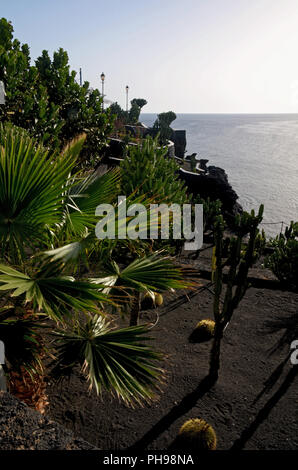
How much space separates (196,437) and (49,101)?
15.4 meters

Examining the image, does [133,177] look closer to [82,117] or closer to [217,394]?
[217,394]

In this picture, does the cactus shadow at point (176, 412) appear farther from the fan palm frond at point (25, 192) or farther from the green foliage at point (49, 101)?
the green foliage at point (49, 101)

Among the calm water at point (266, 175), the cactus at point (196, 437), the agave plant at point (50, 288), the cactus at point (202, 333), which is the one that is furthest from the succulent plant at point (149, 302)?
the calm water at point (266, 175)

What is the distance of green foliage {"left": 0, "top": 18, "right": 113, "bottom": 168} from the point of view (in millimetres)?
12586

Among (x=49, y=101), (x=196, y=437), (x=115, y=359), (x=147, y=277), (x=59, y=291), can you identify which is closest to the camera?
(x=59, y=291)

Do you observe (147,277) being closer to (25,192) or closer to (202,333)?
(25,192)

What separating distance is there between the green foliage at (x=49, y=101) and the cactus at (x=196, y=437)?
30.2ft

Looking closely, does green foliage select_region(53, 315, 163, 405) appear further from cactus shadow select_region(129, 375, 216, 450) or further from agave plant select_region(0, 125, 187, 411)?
cactus shadow select_region(129, 375, 216, 450)

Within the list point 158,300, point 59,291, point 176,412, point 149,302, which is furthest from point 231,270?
point 149,302

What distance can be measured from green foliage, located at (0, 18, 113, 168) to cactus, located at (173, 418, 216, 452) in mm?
9203

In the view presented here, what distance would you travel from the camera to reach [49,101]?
53.0 ft

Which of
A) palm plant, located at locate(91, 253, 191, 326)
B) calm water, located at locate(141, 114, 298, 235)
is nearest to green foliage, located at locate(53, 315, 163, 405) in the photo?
palm plant, located at locate(91, 253, 191, 326)

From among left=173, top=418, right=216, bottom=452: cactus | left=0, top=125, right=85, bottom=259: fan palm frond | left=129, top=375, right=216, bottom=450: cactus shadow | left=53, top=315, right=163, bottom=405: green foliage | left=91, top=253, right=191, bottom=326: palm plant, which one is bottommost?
left=129, top=375, right=216, bottom=450: cactus shadow

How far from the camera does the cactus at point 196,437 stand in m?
4.72
